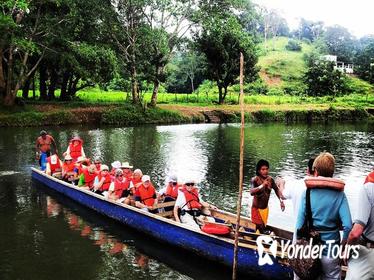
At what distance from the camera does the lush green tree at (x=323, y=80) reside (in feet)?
182

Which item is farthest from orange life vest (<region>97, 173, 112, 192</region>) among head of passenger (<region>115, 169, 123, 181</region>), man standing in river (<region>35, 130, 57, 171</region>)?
man standing in river (<region>35, 130, 57, 171</region>)

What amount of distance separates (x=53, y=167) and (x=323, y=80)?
47478mm

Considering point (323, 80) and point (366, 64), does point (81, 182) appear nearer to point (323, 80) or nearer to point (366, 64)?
point (323, 80)

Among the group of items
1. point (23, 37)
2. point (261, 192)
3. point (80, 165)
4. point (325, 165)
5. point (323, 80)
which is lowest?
point (80, 165)

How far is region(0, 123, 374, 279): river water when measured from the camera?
28.2ft

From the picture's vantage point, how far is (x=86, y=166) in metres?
13.3

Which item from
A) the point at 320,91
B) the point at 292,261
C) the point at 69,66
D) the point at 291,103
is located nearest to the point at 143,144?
the point at 69,66

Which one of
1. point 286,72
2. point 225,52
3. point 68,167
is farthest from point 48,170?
point 286,72

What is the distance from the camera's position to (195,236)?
8445mm

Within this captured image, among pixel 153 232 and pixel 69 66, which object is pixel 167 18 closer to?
pixel 69 66

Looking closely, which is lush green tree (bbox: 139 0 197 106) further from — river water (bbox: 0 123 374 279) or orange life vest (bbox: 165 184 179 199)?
orange life vest (bbox: 165 184 179 199)

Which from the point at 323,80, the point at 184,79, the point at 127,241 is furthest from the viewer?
the point at 184,79

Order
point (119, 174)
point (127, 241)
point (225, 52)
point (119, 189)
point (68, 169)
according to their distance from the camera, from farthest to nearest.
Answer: point (225, 52) → point (68, 169) → point (119, 174) → point (119, 189) → point (127, 241)

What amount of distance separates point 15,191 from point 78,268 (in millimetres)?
6990
